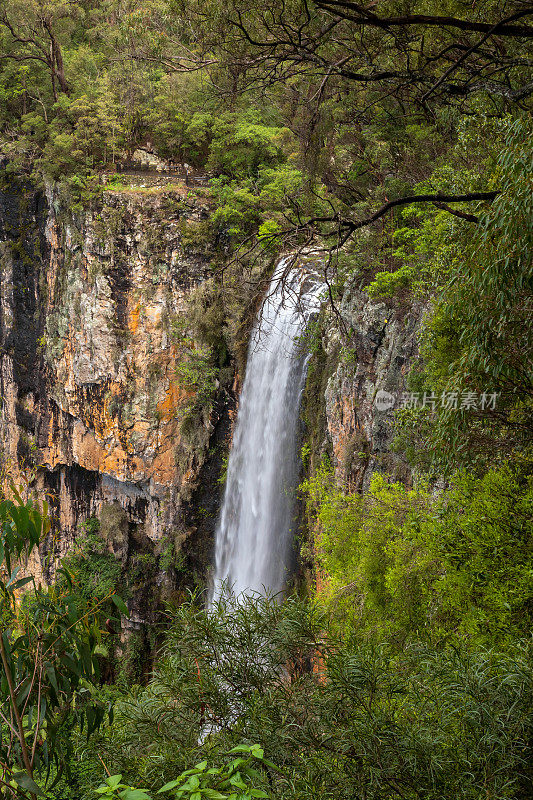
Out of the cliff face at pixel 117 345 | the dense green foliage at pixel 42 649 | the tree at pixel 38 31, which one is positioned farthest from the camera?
the tree at pixel 38 31

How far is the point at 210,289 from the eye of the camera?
14.5 m

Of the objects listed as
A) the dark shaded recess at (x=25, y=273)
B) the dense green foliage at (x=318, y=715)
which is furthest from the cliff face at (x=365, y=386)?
the dark shaded recess at (x=25, y=273)

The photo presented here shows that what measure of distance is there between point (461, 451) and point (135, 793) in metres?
3.10

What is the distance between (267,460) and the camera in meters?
12.3

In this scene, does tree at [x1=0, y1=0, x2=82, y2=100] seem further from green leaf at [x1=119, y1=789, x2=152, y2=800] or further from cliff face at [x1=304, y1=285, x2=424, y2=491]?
green leaf at [x1=119, y1=789, x2=152, y2=800]

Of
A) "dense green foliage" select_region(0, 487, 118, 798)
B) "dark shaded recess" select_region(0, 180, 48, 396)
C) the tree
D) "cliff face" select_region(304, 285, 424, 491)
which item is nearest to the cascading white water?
"cliff face" select_region(304, 285, 424, 491)

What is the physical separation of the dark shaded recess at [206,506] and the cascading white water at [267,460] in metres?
0.97

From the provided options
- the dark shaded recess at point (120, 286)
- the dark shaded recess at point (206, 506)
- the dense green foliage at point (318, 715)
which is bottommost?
the dark shaded recess at point (206, 506)

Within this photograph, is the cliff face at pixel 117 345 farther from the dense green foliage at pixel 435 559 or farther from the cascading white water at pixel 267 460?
the dense green foliage at pixel 435 559

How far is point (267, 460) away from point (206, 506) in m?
3.85

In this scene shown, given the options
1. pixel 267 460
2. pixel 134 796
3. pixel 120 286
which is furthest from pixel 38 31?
pixel 134 796

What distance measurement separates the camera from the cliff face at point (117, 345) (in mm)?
14789

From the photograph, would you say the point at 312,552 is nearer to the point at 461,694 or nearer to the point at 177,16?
the point at 461,694

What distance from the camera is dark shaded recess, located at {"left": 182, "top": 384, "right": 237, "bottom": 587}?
14.8m
